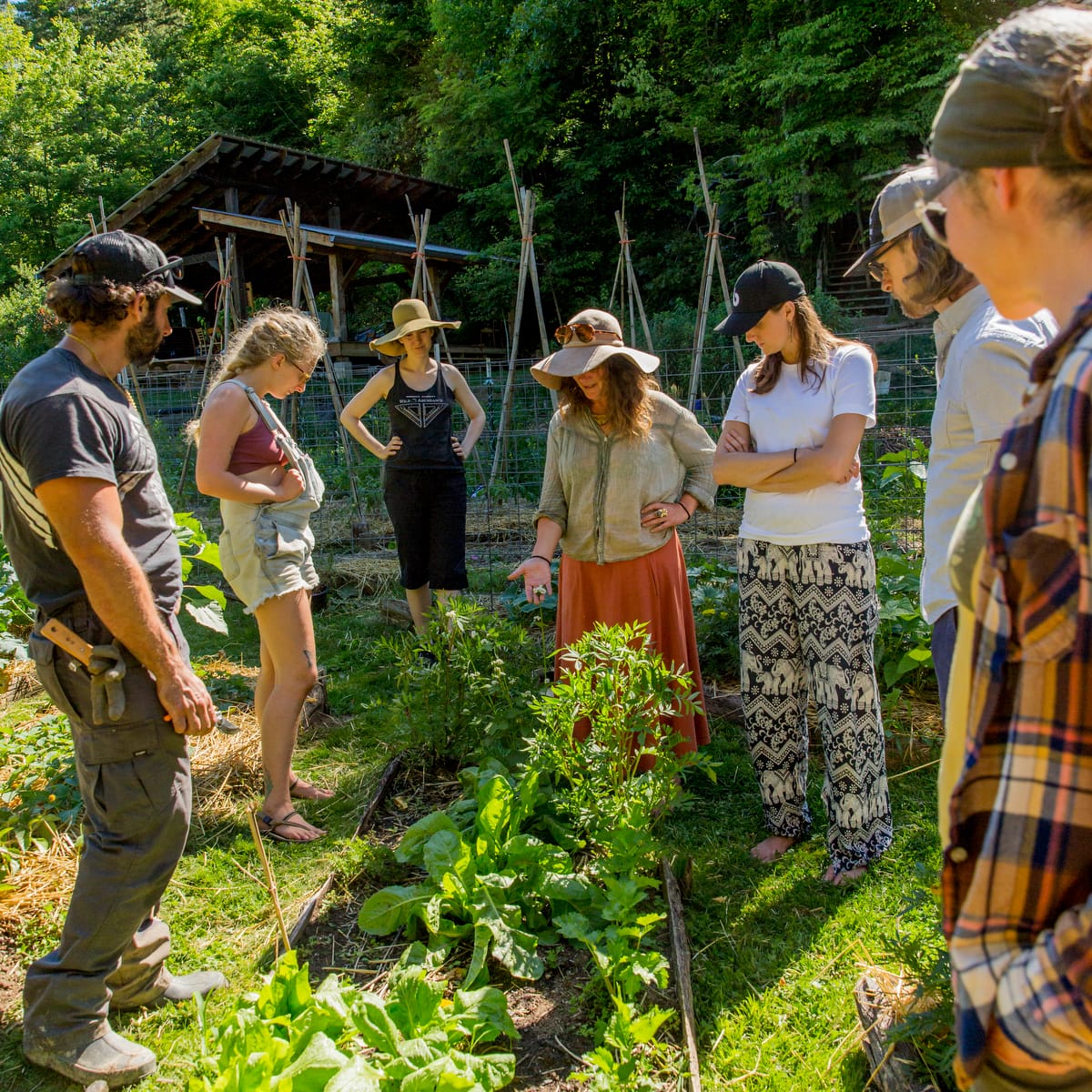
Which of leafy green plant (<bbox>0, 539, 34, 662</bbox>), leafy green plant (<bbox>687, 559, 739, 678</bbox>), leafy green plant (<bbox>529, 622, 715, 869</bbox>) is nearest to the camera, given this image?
leafy green plant (<bbox>529, 622, 715, 869</bbox>)

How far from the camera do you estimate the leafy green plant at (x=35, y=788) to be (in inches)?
124

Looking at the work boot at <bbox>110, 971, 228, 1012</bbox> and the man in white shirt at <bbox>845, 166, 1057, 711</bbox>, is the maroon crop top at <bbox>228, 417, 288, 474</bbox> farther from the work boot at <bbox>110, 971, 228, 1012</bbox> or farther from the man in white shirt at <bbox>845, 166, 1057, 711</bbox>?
the man in white shirt at <bbox>845, 166, 1057, 711</bbox>

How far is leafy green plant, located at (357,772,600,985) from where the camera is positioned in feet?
8.38

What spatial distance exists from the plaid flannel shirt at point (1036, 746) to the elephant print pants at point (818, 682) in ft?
6.81

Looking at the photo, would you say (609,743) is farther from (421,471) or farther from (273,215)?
(273,215)

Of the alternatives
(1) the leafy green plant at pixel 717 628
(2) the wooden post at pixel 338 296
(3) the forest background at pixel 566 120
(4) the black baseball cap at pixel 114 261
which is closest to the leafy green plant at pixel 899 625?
(1) the leafy green plant at pixel 717 628

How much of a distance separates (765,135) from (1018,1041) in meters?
18.1

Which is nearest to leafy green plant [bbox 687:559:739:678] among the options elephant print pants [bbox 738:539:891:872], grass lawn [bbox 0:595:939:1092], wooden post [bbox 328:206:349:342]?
grass lawn [bbox 0:595:939:1092]

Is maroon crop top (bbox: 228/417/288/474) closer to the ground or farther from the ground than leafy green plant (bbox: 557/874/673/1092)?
farther from the ground

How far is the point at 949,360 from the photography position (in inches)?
83.2

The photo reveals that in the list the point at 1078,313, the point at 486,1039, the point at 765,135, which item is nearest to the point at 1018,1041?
the point at 1078,313

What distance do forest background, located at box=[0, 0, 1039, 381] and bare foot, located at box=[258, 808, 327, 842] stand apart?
462 inches

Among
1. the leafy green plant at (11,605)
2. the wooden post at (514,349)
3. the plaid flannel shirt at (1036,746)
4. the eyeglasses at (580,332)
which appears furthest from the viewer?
the wooden post at (514,349)

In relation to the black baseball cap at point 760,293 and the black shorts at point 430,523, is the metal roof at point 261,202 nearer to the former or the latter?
the black shorts at point 430,523
